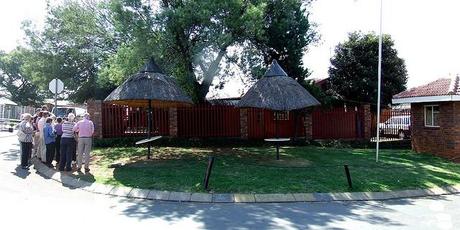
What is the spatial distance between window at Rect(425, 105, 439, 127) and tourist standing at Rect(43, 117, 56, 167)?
14.4 m

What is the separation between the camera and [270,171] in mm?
11844

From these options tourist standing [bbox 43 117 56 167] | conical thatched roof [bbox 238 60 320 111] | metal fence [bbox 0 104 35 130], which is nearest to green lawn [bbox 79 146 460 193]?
tourist standing [bbox 43 117 56 167]

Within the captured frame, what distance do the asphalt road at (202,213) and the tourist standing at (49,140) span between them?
2647 millimetres

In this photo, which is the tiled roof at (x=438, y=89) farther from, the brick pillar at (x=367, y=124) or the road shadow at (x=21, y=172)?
the road shadow at (x=21, y=172)

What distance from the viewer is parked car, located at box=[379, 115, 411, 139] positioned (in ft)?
75.2

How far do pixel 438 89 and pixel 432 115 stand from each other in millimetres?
1244

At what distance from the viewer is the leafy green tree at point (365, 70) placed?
26906 mm

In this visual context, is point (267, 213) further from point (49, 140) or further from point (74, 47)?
point (74, 47)

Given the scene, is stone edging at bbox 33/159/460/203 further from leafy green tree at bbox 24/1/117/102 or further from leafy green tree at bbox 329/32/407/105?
leafy green tree at bbox 329/32/407/105

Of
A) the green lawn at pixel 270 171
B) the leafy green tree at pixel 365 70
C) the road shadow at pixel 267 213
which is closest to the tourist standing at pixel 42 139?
the green lawn at pixel 270 171

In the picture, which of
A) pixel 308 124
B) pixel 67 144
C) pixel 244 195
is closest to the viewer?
pixel 244 195

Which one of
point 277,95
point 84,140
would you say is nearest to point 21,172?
point 84,140

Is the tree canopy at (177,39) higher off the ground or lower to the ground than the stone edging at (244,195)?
higher

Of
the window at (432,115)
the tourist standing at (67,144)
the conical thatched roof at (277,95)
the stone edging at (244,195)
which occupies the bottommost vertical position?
the stone edging at (244,195)
